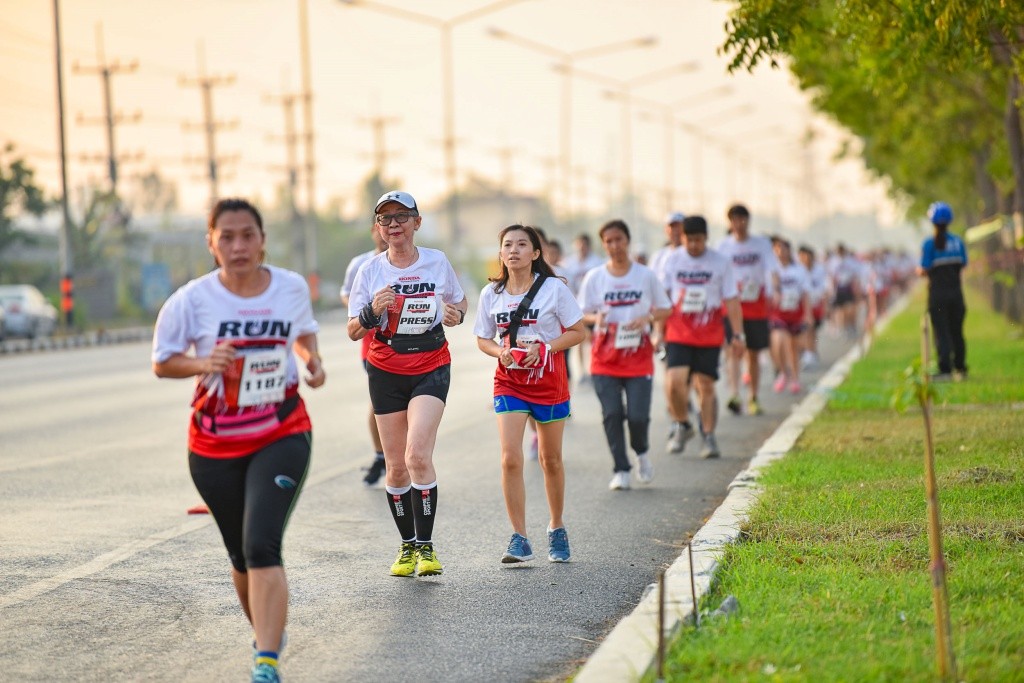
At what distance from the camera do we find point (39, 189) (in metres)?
51.5

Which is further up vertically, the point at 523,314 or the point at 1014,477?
the point at 523,314

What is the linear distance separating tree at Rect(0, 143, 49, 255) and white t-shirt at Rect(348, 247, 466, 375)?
45.0m

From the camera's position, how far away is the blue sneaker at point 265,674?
5.45 m

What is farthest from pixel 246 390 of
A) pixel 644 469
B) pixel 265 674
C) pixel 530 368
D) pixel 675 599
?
pixel 644 469

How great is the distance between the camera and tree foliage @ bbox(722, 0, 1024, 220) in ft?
38.2

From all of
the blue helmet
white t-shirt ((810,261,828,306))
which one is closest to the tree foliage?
the blue helmet

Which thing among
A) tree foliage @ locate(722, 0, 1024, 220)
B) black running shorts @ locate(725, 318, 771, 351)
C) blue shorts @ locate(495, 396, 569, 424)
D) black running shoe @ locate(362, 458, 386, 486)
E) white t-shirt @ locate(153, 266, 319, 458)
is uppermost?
tree foliage @ locate(722, 0, 1024, 220)

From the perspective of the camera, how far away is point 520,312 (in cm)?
819

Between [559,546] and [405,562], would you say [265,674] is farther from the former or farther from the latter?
[559,546]

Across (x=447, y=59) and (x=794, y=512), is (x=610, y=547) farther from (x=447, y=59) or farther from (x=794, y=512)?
(x=447, y=59)

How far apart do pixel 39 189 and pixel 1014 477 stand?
46.4 meters

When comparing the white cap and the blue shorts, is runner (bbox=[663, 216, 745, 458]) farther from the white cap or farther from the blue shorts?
the white cap

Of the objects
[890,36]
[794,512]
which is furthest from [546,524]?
[890,36]

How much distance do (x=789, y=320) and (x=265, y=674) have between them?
14.0m
